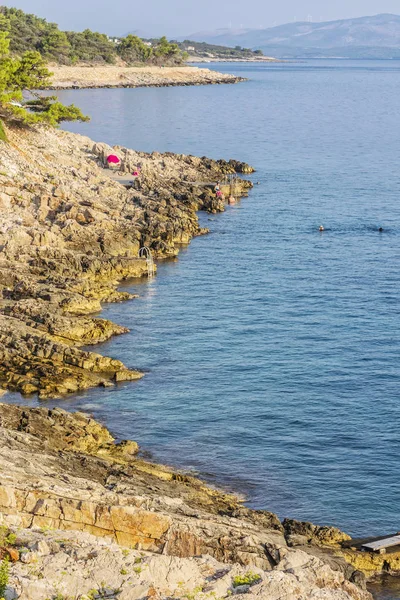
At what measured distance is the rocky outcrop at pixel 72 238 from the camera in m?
43.2

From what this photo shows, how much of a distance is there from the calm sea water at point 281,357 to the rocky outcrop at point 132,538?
4304 mm

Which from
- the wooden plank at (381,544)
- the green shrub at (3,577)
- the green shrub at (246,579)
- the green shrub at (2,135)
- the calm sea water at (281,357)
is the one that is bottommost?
the wooden plank at (381,544)

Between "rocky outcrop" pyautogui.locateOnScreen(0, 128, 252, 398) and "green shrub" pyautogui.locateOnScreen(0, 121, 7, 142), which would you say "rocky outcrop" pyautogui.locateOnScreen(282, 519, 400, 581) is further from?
"green shrub" pyautogui.locateOnScreen(0, 121, 7, 142)

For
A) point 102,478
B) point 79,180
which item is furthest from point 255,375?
point 79,180

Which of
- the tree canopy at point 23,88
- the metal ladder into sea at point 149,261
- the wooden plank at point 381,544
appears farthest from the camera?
the tree canopy at point 23,88

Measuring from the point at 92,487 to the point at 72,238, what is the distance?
3584cm

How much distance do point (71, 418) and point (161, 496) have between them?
920cm

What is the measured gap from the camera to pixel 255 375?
44219 mm

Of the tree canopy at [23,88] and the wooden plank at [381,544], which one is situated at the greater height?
the tree canopy at [23,88]

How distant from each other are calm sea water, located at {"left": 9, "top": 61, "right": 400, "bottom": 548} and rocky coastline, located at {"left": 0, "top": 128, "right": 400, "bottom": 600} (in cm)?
206

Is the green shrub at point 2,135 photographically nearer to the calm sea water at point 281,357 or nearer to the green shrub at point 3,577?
the calm sea water at point 281,357

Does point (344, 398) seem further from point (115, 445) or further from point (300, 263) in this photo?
point (300, 263)

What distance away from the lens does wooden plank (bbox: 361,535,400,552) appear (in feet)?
95.3

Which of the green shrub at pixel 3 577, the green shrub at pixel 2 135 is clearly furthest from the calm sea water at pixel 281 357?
the green shrub at pixel 2 135
